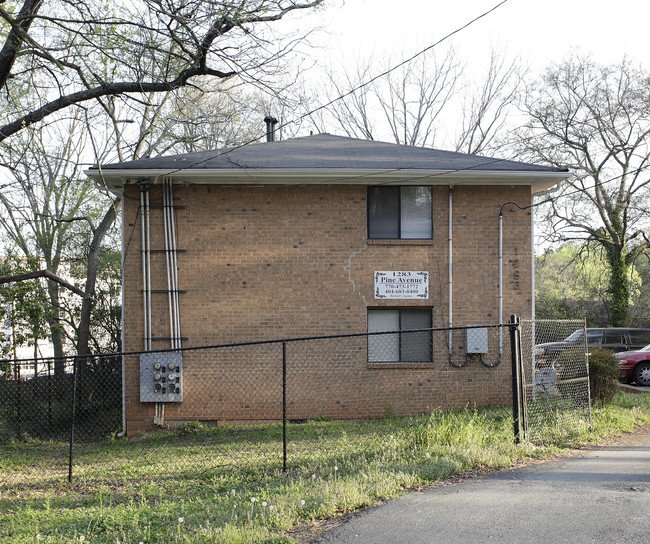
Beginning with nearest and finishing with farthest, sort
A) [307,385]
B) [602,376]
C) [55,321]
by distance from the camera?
[602,376] → [307,385] → [55,321]

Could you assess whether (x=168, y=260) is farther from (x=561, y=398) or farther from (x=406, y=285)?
(x=561, y=398)

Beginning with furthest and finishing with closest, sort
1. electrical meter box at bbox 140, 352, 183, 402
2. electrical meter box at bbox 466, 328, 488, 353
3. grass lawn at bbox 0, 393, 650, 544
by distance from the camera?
electrical meter box at bbox 466, 328, 488, 353, electrical meter box at bbox 140, 352, 183, 402, grass lawn at bbox 0, 393, 650, 544

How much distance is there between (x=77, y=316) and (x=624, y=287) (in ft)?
73.7

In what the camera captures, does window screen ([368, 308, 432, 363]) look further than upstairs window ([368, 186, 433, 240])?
No

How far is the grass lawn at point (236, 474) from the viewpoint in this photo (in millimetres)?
5543

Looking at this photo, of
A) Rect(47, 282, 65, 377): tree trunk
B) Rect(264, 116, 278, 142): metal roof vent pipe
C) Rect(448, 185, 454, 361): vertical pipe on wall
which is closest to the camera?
Rect(448, 185, 454, 361): vertical pipe on wall

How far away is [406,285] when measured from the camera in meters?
12.7

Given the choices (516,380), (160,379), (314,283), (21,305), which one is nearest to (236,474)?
(516,380)

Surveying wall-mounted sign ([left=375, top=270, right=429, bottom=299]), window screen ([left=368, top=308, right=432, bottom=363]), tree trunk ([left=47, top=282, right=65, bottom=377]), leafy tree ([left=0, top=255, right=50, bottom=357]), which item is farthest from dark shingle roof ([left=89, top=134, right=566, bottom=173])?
tree trunk ([left=47, top=282, right=65, bottom=377])

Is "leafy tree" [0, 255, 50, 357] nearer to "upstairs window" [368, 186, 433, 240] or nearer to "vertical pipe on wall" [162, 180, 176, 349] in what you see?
"vertical pipe on wall" [162, 180, 176, 349]

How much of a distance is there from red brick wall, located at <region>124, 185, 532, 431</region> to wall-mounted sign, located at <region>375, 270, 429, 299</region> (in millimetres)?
130

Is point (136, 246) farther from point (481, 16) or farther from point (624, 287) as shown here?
point (624, 287)

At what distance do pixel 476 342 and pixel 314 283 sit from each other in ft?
11.4

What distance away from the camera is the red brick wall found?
1243 centimetres
